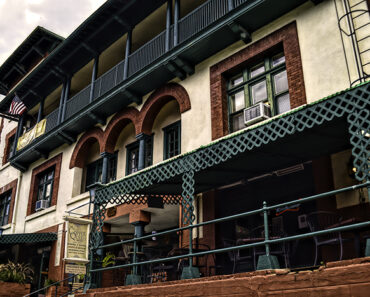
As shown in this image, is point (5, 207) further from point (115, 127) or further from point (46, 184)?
point (115, 127)

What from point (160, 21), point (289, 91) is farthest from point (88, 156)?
point (289, 91)

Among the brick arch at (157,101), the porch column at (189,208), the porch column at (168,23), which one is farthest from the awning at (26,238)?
the porch column at (189,208)

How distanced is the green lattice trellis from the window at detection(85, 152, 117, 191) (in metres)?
5.69

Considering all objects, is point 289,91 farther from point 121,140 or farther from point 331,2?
point 121,140

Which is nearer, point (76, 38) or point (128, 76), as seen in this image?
point (128, 76)

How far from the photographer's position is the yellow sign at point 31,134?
19.9 meters

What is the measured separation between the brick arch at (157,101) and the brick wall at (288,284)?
725cm

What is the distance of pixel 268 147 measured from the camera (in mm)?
9266

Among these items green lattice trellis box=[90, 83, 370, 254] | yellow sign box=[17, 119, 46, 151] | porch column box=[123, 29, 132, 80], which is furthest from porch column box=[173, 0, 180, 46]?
yellow sign box=[17, 119, 46, 151]

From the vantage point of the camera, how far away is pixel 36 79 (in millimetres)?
20656

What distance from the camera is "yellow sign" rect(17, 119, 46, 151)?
19891 mm

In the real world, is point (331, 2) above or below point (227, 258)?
above

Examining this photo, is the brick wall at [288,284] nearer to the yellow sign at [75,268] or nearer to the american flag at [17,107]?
the yellow sign at [75,268]

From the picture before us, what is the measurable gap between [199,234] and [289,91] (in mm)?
4764
